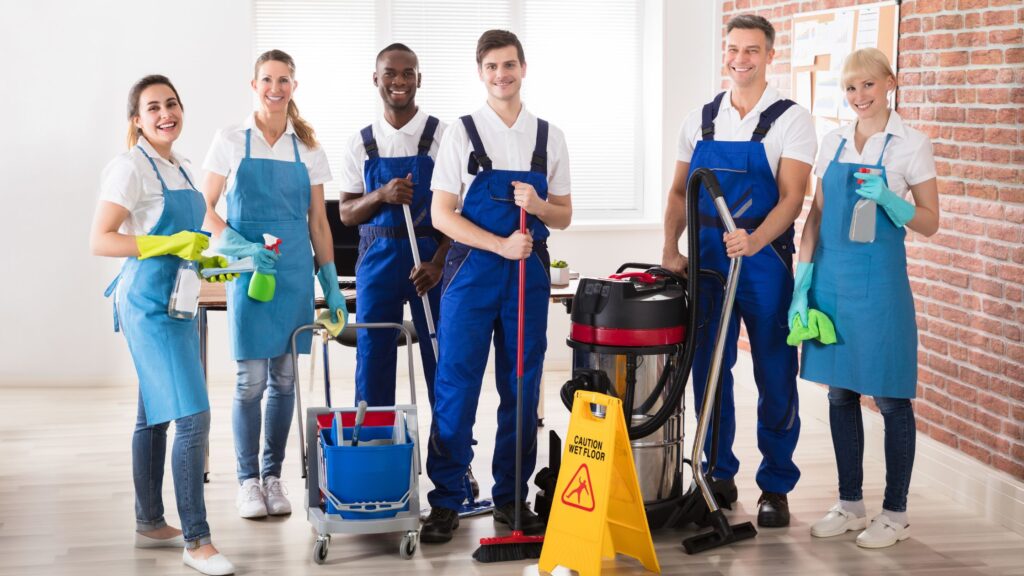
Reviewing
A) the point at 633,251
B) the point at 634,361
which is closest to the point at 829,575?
the point at 634,361

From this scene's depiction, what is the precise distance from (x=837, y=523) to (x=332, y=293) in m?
1.88

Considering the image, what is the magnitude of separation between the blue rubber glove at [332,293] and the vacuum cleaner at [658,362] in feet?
2.57

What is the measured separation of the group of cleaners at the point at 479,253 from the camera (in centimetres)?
329

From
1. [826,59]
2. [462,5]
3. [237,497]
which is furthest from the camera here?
[462,5]

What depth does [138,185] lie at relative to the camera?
10.5 feet

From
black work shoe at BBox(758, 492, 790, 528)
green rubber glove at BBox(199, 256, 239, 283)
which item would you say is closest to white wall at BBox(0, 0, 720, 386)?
green rubber glove at BBox(199, 256, 239, 283)

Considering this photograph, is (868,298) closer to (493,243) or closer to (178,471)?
(493,243)

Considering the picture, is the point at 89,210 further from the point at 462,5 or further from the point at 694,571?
the point at 694,571

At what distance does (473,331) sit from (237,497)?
1215 millimetres

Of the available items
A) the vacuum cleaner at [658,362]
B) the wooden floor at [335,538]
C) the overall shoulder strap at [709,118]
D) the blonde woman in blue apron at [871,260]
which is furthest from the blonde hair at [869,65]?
the wooden floor at [335,538]

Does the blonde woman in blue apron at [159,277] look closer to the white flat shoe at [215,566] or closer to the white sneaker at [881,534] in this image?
the white flat shoe at [215,566]

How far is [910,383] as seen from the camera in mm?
3514

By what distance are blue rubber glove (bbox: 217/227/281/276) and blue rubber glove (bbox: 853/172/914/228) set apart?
6.15 ft

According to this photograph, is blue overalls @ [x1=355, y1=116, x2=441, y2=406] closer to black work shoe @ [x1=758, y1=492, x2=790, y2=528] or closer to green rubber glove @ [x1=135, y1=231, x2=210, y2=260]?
green rubber glove @ [x1=135, y1=231, x2=210, y2=260]
